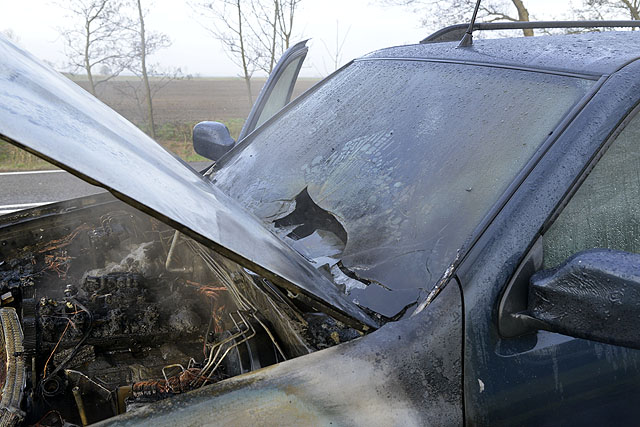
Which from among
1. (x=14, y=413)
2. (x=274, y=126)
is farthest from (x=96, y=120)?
(x=274, y=126)

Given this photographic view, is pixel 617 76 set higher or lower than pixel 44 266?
higher

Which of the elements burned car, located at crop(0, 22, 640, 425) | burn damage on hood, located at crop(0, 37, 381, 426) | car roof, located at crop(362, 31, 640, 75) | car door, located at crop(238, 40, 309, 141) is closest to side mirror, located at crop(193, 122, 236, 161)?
car door, located at crop(238, 40, 309, 141)

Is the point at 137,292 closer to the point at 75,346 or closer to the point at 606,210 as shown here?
the point at 75,346

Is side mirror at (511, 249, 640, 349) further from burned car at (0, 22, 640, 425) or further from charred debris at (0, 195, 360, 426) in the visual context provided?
charred debris at (0, 195, 360, 426)

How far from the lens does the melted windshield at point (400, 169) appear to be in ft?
4.54

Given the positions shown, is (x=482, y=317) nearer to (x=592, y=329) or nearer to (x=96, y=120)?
(x=592, y=329)

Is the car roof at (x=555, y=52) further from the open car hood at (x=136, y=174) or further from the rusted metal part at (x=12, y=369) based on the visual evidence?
the rusted metal part at (x=12, y=369)

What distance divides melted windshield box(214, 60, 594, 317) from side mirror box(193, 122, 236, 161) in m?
0.69

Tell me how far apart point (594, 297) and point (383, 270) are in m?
0.50

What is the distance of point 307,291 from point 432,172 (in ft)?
1.88

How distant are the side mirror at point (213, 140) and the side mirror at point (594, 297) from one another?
196 centimetres

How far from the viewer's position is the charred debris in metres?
1.37

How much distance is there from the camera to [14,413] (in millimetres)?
1295

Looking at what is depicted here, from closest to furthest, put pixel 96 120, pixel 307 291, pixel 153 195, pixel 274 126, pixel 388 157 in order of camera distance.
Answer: pixel 153 195
pixel 307 291
pixel 96 120
pixel 388 157
pixel 274 126
